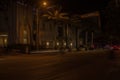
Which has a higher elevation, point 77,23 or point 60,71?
point 77,23

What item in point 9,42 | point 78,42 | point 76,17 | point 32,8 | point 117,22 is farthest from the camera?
point 78,42

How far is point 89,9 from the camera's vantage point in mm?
105875

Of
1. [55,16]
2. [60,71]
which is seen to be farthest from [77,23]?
[60,71]

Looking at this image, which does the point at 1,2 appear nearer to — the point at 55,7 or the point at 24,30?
the point at 24,30

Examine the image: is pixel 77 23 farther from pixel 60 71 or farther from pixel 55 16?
pixel 60 71

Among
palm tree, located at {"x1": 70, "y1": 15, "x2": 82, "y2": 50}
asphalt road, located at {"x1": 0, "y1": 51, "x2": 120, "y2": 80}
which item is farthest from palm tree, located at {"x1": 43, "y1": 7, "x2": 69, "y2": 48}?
asphalt road, located at {"x1": 0, "y1": 51, "x2": 120, "y2": 80}

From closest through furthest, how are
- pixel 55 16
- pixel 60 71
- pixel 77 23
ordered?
pixel 60 71
pixel 55 16
pixel 77 23

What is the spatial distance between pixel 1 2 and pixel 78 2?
1801 inches

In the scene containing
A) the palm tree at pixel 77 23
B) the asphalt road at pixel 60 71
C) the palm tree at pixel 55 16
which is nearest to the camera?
the asphalt road at pixel 60 71

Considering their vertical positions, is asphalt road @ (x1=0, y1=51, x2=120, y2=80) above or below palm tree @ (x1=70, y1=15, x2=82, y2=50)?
below

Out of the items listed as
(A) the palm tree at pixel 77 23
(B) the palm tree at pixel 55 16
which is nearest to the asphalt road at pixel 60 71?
(B) the palm tree at pixel 55 16

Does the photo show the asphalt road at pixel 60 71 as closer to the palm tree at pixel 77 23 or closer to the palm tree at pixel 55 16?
the palm tree at pixel 55 16

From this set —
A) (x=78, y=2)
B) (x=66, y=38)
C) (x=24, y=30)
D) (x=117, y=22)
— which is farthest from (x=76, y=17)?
(x=117, y=22)

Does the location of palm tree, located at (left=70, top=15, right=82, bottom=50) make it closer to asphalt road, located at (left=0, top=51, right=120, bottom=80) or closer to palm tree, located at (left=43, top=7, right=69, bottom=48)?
palm tree, located at (left=43, top=7, right=69, bottom=48)
